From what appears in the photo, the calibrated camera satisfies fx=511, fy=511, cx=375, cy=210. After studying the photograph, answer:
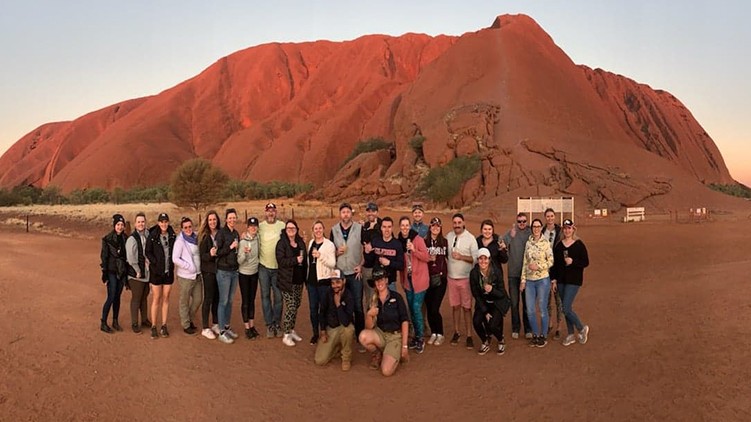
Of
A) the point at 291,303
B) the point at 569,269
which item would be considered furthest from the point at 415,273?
the point at 569,269

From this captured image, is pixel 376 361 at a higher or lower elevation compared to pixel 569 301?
lower

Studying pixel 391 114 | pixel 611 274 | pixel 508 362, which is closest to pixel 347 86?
pixel 391 114

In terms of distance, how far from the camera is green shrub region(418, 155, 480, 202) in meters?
32.8

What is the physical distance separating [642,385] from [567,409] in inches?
35.4

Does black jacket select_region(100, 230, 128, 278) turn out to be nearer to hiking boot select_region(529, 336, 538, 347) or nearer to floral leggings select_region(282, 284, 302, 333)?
floral leggings select_region(282, 284, 302, 333)

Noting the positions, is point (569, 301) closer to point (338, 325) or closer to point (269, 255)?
point (338, 325)

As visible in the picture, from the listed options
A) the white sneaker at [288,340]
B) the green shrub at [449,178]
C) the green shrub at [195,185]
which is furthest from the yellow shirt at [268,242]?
the green shrub at [195,185]

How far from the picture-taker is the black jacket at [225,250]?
701 centimetres

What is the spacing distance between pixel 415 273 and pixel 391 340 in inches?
39.4

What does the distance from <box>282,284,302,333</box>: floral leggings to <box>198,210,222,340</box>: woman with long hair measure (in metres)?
1.02

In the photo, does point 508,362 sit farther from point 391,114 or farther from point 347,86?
point 347,86

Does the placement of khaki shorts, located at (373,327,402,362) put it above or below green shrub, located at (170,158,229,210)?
below

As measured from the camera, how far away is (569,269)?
21.6ft

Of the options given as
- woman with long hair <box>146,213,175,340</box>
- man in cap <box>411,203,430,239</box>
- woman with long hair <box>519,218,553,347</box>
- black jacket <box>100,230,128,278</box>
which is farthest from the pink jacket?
black jacket <box>100,230,128,278</box>
